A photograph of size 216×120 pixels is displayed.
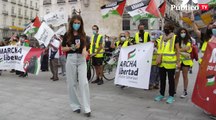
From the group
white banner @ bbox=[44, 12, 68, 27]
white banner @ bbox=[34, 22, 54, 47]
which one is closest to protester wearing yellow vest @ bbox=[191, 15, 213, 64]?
white banner @ bbox=[34, 22, 54, 47]

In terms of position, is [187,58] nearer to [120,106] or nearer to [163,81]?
[163,81]

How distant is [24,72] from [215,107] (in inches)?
328

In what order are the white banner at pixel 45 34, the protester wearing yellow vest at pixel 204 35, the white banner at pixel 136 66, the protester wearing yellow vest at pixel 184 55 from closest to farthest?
the protester wearing yellow vest at pixel 204 35, the white banner at pixel 136 66, the protester wearing yellow vest at pixel 184 55, the white banner at pixel 45 34

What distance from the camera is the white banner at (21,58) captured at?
11.1m

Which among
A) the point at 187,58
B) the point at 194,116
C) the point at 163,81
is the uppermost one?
the point at 187,58

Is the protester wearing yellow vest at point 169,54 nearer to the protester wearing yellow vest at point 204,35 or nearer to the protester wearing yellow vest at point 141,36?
the protester wearing yellow vest at point 204,35

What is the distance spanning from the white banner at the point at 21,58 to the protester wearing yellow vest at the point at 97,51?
233 centimetres

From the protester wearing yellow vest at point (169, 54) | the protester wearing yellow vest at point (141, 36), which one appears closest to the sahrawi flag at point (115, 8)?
the protester wearing yellow vest at point (141, 36)

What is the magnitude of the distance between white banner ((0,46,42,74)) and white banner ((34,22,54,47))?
40 centimetres

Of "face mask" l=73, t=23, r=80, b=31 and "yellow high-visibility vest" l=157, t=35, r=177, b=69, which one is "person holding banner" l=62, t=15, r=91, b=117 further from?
"yellow high-visibility vest" l=157, t=35, r=177, b=69

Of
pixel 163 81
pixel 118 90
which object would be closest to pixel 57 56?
pixel 118 90

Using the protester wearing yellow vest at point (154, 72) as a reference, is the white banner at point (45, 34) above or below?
above

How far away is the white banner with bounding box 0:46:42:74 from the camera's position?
11.1 m

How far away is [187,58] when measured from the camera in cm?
770
